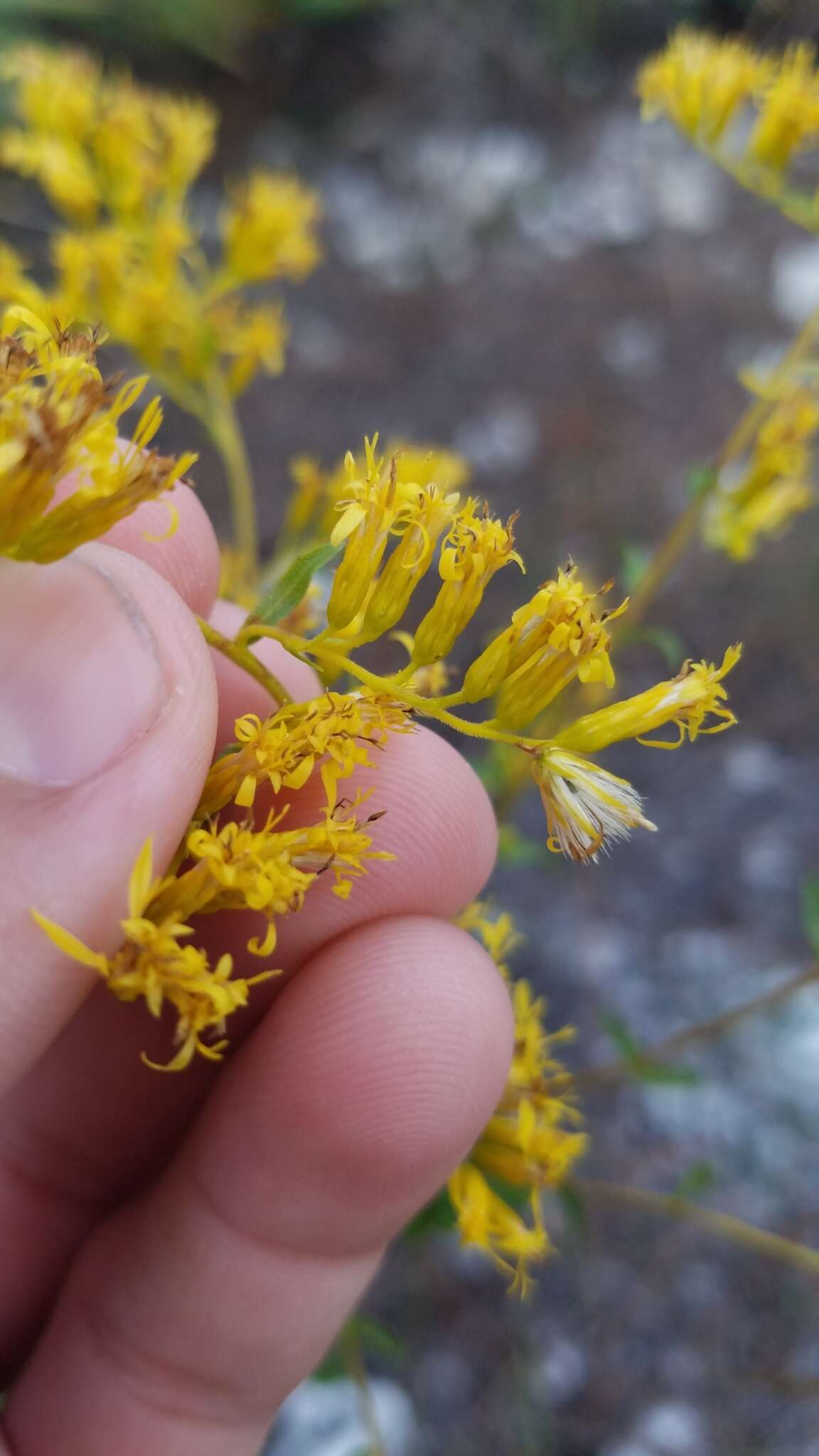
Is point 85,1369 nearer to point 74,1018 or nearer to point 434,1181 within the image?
point 74,1018

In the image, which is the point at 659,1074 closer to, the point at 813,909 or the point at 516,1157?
the point at 813,909

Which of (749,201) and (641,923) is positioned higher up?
(749,201)

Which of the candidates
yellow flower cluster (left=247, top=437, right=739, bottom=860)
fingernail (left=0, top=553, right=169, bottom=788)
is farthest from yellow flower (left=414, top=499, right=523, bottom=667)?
fingernail (left=0, top=553, right=169, bottom=788)

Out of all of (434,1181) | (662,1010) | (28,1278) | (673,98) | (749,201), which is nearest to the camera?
(434,1181)

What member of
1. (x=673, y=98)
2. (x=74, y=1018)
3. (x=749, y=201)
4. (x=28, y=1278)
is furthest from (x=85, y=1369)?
(x=749, y=201)

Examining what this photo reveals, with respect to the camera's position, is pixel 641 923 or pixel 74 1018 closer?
pixel 74 1018

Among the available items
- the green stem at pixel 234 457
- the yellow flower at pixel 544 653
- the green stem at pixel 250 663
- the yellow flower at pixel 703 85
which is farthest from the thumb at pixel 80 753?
the yellow flower at pixel 703 85
